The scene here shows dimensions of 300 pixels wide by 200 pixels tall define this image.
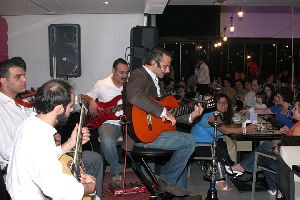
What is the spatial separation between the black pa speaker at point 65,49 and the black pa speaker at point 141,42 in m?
1.02

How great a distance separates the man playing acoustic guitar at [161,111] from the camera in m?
4.04

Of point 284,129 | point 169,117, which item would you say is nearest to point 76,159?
point 169,117

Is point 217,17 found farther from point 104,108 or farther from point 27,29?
point 104,108

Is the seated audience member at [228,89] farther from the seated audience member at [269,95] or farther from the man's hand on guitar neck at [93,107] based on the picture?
the man's hand on guitar neck at [93,107]

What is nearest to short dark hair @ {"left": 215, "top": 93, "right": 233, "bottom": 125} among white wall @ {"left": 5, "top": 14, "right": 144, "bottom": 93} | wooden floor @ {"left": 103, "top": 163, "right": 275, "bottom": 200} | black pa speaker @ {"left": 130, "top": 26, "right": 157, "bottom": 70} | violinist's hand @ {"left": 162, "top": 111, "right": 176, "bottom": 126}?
wooden floor @ {"left": 103, "top": 163, "right": 275, "bottom": 200}

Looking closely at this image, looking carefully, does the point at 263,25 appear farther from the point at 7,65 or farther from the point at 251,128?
the point at 7,65

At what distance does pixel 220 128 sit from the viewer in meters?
5.30

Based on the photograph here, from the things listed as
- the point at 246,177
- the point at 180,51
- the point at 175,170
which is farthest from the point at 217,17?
the point at 175,170

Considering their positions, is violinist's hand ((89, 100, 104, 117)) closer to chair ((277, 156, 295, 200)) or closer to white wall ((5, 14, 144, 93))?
chair ((277, 156, 295, 200))

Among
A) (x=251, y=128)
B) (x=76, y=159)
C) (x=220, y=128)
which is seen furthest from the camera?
(x=220, y=128)

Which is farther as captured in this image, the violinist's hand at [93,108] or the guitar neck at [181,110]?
the violinist's hand at [93,108]

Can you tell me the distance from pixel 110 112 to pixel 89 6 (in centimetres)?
249

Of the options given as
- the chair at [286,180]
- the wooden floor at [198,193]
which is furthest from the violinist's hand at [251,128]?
the chair at [286,180]

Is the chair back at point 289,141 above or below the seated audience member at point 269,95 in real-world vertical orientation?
below
